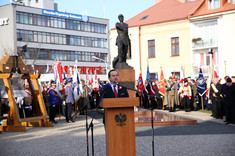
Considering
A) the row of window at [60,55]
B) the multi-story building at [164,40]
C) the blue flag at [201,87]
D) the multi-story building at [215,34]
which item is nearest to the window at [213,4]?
the multi-story building at [215,34]

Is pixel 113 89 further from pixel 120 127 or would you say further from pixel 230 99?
pixel 230 99

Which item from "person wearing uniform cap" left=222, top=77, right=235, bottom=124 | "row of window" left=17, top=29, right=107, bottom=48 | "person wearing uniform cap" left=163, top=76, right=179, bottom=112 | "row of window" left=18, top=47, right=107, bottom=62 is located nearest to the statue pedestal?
"person wearing uniform cap" left=222, top=77, right=235, bottom=124

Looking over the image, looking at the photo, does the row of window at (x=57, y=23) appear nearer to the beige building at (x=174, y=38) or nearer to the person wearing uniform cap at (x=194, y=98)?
the beige building at (x=174, y=38)

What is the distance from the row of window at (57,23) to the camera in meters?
65.3

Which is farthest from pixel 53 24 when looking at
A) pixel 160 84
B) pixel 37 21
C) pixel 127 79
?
pixel 127 79

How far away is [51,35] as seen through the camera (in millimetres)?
69688

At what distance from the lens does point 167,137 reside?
1099 cm

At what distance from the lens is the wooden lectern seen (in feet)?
18.5

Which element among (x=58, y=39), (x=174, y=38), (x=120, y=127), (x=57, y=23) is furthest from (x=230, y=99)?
(x=57, y=23)

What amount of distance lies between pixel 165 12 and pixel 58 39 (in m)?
31.4

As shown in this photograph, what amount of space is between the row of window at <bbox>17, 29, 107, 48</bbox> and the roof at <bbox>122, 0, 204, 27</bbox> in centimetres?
2491

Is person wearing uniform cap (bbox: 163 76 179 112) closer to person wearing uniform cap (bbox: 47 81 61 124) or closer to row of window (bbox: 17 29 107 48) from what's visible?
person wearing uniform cap (bbox: 47 81 61 124)

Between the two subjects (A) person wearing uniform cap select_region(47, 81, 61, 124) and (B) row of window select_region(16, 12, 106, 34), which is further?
(B) row of window select_region(16, 12, 106, 34)

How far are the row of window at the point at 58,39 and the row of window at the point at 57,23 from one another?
1.81m
